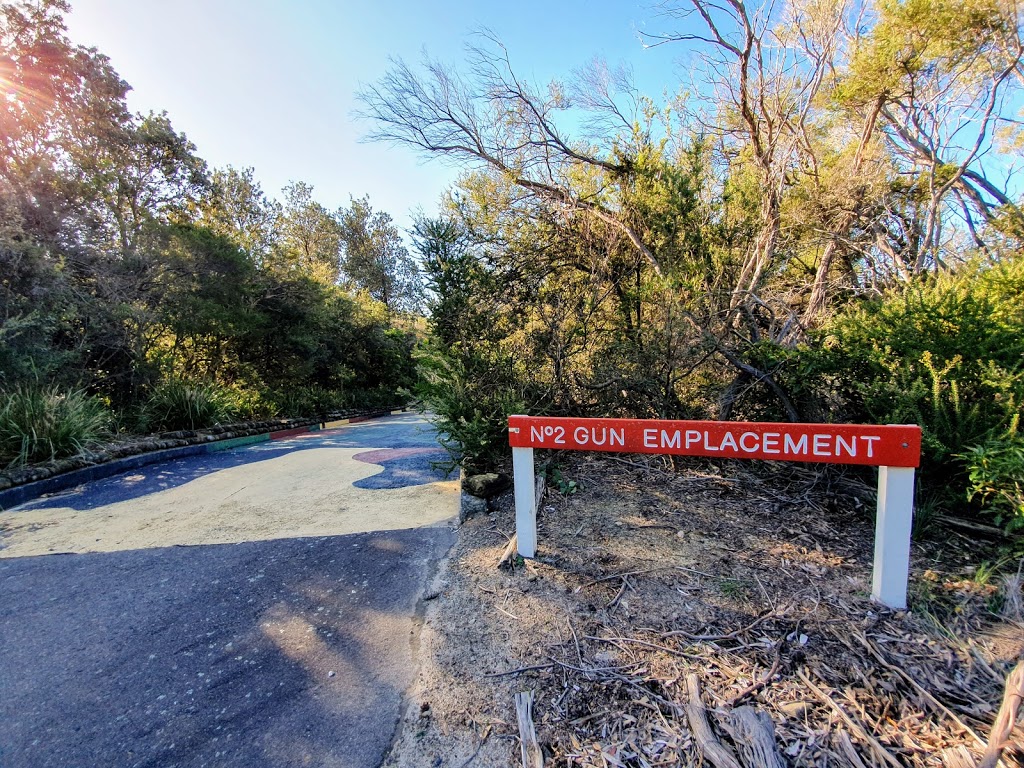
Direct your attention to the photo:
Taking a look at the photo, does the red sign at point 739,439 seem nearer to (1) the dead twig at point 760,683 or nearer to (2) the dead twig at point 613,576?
(2) the dead twig at point 613,576

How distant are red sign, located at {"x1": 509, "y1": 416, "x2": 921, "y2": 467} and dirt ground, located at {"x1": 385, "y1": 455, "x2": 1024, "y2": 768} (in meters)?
0.79

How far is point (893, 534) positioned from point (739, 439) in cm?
86

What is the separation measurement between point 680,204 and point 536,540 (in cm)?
428

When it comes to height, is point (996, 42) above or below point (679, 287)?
above

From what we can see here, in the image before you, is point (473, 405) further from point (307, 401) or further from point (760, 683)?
point (307, 401)

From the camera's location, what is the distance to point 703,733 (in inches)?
Answer: 66.2

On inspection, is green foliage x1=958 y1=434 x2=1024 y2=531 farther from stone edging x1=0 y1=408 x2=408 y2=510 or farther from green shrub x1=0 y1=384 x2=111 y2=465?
green shrub x1=0 y1=384 x2=111 y2=465

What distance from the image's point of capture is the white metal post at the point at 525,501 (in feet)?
9.98

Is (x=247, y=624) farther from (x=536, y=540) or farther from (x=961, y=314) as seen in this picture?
(x=961, y=314)

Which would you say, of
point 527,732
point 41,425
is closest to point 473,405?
point 527,732

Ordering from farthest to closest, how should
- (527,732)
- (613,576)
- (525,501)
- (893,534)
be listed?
(525,501) → (613,576) → (893,534) → (527,732)

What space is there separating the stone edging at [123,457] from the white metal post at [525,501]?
5.76 meters

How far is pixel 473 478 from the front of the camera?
173 inches

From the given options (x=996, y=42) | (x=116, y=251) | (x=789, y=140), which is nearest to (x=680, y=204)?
(x=789, y=140)
